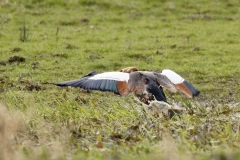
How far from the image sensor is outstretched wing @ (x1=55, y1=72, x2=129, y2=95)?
7760 millimetres

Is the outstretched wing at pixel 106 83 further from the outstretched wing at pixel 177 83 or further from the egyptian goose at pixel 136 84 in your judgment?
the outstretched wing at pixel 177 83

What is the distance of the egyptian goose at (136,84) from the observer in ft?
25.6

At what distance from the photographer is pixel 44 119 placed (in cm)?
791

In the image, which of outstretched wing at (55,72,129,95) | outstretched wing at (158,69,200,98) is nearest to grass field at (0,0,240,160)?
outstretched wing at (158,69,200,98)

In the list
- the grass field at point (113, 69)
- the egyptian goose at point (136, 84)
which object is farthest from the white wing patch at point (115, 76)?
the grass field at point (113, 69)

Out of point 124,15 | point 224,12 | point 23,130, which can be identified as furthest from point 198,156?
point 224,12

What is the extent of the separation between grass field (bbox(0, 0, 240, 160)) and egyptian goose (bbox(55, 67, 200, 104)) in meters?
0.26

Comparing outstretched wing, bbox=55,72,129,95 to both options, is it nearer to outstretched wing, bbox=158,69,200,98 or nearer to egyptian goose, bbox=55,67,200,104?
egyptian goose, bbox=55,67,200,104

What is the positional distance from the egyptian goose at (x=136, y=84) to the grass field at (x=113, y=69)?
0.26 meters

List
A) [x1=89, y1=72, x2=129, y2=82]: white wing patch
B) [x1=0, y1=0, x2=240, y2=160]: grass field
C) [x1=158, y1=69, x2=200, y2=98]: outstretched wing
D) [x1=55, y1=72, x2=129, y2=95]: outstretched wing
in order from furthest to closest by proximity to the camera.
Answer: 1. [x1=158, y1=69, x2=200, y2=98]: outstretched wing
2. [x1=89, y1=72, x2=129, y2=82]: white wing patch
3. [x1=55, y1=72, x2=129, y2=95]: outstretched wing
4. [x1=0, y1=0, x2=240, y2=160]: grass field

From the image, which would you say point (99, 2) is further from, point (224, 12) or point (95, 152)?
point (95, 152)

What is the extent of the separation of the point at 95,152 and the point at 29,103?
312cm

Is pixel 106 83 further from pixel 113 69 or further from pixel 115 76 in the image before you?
pixel 113 69

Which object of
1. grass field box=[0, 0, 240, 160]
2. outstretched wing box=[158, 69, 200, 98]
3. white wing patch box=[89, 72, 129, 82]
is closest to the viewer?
grass field box=[0, 0, 240, 160]
